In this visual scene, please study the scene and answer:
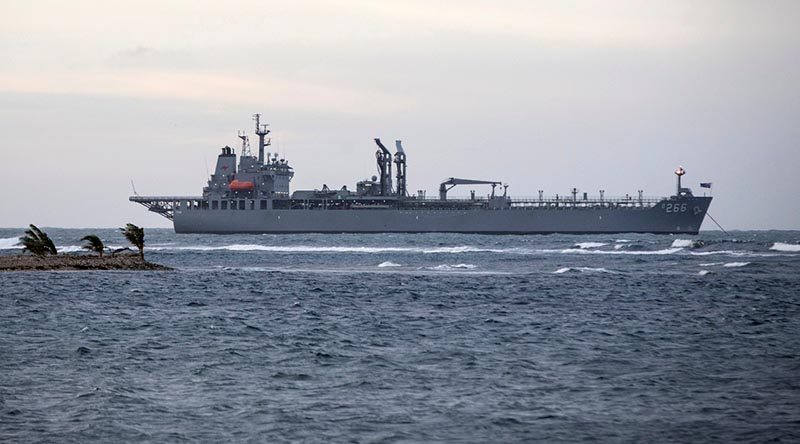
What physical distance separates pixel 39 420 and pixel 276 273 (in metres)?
34.6

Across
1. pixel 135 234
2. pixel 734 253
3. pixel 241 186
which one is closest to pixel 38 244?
pixel 135 234

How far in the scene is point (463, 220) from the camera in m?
114

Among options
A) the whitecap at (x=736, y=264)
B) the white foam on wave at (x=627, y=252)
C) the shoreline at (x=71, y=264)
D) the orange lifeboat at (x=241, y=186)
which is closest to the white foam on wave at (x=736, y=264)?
the whitecap at (x=736, y=264)

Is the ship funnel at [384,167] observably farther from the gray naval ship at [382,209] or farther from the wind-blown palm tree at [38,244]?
the wind-blown palm tree at [38,244]

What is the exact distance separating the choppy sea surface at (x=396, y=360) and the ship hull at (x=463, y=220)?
68.1 metres

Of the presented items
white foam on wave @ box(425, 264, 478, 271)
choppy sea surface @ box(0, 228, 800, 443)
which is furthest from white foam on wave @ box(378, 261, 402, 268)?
choppy sea surface @ box(0, 228, 800, 443)

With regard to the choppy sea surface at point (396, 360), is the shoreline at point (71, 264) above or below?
above

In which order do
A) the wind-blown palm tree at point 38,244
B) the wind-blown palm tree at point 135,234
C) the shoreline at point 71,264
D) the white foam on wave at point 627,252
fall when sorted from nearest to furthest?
the shoreline at point 71,264
the wind-blown palm tree at point 135,234
the wind-blown palm tree at point 38,244
the white foam on wave at point 627,252

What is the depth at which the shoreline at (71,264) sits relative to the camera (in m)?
44.6

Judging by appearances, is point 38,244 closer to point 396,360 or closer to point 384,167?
point 396,360

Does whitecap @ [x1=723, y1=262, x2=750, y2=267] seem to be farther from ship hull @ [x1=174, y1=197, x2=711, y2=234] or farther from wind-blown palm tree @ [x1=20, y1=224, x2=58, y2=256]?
ship hull @ [x1=174, y1=197, x2=711, y2=234]

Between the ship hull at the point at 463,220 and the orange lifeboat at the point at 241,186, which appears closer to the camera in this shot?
the ship hull at the point at 463,220

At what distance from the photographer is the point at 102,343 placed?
77.7 ft

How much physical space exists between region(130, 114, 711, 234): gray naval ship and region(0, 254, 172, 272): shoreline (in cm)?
6863
